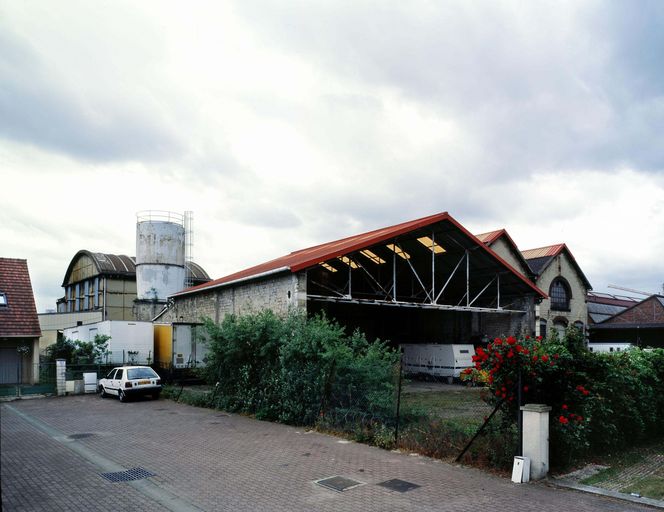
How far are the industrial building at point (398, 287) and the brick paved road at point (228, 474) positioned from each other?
8.91 metres

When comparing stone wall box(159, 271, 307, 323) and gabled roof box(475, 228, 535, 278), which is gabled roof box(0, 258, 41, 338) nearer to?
stone wall box(159, 271, 307, 323)

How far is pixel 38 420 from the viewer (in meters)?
15.2

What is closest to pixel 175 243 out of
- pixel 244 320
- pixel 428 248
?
pixel 428 248

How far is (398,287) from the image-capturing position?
33156mm

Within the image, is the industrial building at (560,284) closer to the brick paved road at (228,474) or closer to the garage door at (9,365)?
the brick paved road at (228,474)

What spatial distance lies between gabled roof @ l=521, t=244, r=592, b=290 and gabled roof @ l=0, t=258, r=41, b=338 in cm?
3169

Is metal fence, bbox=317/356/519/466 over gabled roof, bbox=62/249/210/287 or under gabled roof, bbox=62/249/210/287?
under

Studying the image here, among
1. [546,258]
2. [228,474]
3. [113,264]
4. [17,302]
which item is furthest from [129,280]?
[228,474]

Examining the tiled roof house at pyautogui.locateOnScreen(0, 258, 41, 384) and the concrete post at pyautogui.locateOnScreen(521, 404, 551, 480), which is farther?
the tiled roof house at pyautogui.locateOnScreen(0, 258, 41, 384)

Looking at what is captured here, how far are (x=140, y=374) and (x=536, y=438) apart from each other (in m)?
16.3

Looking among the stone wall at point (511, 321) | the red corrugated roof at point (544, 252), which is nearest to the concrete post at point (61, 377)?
the stone wall at point (511, 321)

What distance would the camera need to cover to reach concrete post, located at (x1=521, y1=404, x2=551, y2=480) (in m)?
8.55

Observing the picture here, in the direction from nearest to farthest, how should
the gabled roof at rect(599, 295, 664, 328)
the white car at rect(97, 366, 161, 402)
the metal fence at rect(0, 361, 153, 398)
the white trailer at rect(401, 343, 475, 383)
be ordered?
the white car at rect(97, 366, 161, 402) < the metal fence at rect(0, 361, 153, 398) < the white trailer at rect(401, 343, 475, 383) < the gabled roof at rect(599, 295, 664, 328)

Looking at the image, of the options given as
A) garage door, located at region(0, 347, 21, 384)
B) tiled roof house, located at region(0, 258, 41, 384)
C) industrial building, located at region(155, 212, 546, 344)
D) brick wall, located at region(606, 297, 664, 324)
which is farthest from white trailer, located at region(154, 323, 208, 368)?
brick wall, located at region(606, 297, 664, 324)
